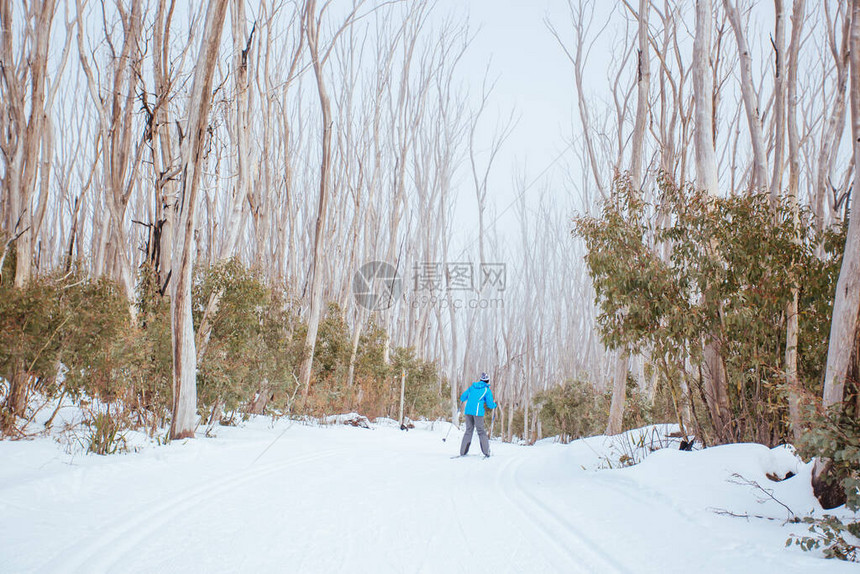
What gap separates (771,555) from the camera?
3.64m

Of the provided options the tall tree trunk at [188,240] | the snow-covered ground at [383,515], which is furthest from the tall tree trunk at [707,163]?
the tall tree trunk at [188,240]

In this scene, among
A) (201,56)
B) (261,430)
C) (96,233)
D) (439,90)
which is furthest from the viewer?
(96,233)

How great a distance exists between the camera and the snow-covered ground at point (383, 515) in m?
3.47

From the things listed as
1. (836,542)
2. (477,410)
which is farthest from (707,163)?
(836,542)

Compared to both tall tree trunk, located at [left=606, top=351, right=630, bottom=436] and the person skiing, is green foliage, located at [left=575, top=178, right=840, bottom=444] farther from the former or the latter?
tall tree trunk, located at [left=606, top=351, right=630, bottom=436]

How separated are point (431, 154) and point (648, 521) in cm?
2165

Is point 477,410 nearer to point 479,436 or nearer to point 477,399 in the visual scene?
point 477,399

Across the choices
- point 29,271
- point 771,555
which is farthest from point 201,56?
point 771,555

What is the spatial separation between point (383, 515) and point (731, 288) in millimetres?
4522

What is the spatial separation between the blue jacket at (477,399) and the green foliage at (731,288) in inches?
134

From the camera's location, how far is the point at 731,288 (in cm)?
627

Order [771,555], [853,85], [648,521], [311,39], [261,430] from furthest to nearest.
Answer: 1. [311,39]
2. [261,430]
3. [853,85]
4. [648,521]
5. [771,555]

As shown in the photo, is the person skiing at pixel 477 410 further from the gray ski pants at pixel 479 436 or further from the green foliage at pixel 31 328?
the green foliage at pixel 31 328

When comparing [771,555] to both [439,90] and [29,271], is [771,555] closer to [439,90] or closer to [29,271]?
[29,271]
